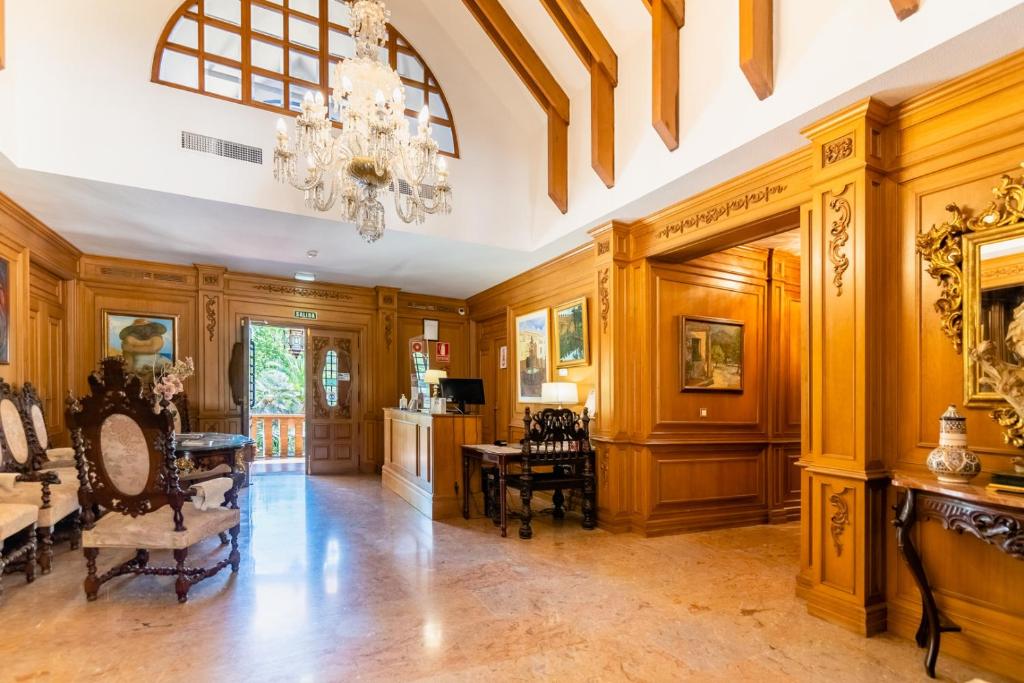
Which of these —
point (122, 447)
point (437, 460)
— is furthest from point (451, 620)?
point (437, 460)

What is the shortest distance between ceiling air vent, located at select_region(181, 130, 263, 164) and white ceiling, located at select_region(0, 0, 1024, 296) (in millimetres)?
63

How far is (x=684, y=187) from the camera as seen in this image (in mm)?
4469

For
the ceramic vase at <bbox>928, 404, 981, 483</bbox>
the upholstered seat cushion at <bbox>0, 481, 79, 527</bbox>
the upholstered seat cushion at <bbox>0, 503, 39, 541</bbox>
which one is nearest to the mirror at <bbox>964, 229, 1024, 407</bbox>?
the ceramic vase at <bbox>928, 404, 981, 483</bbox>

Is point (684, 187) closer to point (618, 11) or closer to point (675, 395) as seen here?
point (618, 11)

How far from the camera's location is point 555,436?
5336 millimetres

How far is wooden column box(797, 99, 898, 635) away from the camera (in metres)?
3.15

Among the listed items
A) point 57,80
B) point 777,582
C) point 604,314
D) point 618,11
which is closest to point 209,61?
point 57,80

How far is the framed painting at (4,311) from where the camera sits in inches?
193

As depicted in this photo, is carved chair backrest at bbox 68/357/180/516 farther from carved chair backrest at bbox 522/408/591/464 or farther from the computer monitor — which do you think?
the computer monitor

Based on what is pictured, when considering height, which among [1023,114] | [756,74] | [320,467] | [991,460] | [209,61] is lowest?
[320,467]

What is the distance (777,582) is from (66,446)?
7929mm

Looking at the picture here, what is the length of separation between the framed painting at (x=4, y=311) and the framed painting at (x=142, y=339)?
7.21 feet

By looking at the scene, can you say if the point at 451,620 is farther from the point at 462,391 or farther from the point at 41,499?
the point at 41,499

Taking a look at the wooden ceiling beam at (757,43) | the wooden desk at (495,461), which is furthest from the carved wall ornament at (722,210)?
the wooden desk at (495,461)
